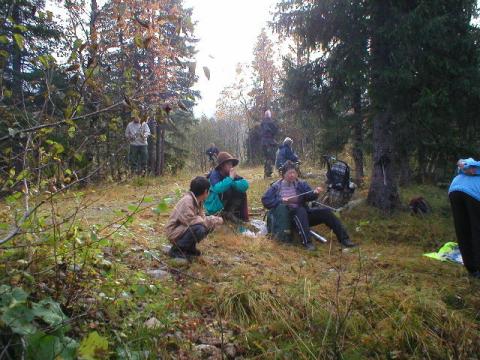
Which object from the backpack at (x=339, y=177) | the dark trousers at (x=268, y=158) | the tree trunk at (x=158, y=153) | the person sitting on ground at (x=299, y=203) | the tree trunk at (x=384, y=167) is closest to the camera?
the person sitting on ground at (x=299, y=203)

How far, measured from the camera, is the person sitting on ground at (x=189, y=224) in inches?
161

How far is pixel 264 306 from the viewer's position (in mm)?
3100

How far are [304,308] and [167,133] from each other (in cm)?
1867

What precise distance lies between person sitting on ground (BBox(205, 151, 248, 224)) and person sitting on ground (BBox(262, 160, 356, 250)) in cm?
45

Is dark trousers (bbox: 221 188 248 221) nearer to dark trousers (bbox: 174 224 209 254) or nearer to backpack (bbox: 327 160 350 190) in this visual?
dark trousers (bbox: 174 224 209 254)

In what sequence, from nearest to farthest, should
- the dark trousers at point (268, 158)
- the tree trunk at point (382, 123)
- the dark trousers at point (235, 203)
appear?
the dark trousers at point (235, 203)
the tree trunk at point (382, 123)
the dark trousers at point (268, 158)

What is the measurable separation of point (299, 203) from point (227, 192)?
1229 mm

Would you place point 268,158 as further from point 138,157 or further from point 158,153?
point 158,153

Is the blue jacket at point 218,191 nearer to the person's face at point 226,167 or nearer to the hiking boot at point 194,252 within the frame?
the person's face at point 226,167

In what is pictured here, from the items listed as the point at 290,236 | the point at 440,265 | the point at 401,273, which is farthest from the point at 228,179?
the point at 440,265

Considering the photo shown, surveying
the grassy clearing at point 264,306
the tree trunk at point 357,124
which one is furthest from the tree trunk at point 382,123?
the grassy clearing at point 264,306

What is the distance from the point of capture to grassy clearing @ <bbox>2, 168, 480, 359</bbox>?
8.38ft

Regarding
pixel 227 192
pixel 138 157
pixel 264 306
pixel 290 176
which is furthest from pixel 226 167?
pixel 138 157

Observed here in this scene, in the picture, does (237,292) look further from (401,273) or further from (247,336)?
(401,273)
